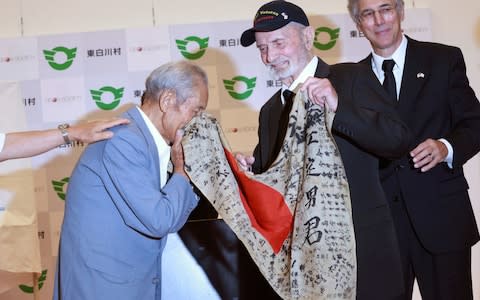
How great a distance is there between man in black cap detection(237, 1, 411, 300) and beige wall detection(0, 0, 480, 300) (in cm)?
258

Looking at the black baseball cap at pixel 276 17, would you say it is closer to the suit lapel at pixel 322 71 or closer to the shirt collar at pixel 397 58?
the suit lapel at pixel 322 71

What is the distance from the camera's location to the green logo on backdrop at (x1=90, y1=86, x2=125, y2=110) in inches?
184

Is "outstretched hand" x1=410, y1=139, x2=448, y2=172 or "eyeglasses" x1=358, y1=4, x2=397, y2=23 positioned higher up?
"eyeglasses" x1=358, y1=4, x2=397, y2=23

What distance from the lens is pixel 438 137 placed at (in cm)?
246

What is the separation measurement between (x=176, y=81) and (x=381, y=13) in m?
0.94

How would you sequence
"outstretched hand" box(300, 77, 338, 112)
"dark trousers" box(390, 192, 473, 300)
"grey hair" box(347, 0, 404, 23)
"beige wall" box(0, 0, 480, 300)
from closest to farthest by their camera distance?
"outstretched hand" box(300, 77, 338, 112), "dark trousers" box(390, 192, 473, 300), "grey hair" box(347, 0, 404, 23), "beige wall" box(0, 0, 480, 300)

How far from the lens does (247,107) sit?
467 centimetres

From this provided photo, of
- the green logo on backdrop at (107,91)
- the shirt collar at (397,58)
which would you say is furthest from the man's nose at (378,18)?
the green logo on backdrop at (107,91)

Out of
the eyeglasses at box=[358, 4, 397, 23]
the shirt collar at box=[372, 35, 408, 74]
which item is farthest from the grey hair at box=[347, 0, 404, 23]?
the shirt collar at box=[372, 35, 408, 74]

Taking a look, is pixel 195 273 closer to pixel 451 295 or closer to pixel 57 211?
pixel 451 295

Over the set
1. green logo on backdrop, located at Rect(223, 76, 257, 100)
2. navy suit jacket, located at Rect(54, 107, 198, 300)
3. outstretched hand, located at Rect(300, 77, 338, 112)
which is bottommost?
navy suit jacket, located at Rect(54, 107, 198, 300)

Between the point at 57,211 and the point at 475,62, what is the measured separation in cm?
336

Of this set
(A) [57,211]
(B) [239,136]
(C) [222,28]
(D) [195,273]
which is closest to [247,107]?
(B) [239,136]

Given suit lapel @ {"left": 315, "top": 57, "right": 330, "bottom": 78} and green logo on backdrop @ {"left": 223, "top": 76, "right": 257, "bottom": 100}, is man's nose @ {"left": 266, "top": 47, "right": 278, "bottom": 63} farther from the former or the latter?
green logo on backdrop @ {"left": 223, "top": 76, "right": 257, "bottom": 100}
